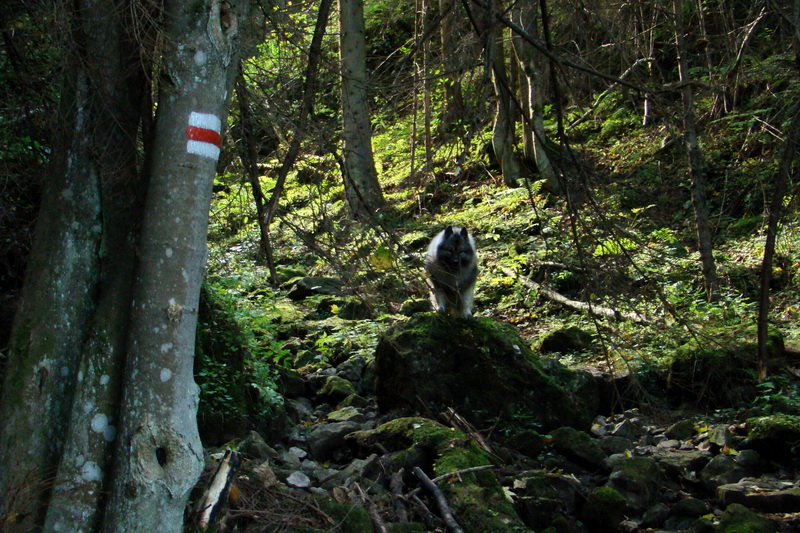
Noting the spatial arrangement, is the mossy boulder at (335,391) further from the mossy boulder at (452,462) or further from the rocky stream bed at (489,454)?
the mossy boulder at (452,462)

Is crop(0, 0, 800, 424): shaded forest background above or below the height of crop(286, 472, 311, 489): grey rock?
above

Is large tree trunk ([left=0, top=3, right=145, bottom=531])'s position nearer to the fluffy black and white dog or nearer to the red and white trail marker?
the red and white trail marker

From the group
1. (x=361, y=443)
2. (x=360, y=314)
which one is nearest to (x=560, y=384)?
(x=361, y=443)

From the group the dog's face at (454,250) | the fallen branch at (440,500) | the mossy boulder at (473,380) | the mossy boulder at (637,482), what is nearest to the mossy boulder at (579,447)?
the mossy boulder at (637,482)

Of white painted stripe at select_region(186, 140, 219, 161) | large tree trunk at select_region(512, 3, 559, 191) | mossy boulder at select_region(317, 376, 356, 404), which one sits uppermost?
large tree trunk at select_region(512, 3, 559, 191)

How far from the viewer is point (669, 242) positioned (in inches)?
520

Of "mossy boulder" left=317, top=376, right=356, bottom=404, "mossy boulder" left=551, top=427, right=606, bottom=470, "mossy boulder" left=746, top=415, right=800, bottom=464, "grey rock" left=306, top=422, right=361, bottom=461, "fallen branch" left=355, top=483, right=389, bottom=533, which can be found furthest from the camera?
"mossy boulder" left=317, top=376, right=356, bottom=404

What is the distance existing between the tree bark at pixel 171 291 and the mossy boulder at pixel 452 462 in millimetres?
2470

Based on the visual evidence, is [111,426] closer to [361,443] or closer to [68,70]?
[68,70]

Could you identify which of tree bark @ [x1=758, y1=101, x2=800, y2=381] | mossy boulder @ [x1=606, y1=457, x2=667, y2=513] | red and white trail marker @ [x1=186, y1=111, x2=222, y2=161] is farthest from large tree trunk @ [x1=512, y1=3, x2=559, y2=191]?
red and white trail marker @ [x1=186, y1=111, x2=222, y2=161]

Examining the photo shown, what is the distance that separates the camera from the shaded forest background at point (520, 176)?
5.58 metres

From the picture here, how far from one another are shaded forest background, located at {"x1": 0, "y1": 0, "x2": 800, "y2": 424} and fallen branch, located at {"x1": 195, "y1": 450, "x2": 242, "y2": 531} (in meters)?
1.93

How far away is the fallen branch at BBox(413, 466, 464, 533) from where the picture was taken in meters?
5.18

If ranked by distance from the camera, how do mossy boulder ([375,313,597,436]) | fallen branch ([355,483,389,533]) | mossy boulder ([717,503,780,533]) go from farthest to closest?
mossy boulder ([375,313,597,436]) < mossy boulder ([717,503,780,533]) < fallen branch ([355,483,389,533])
